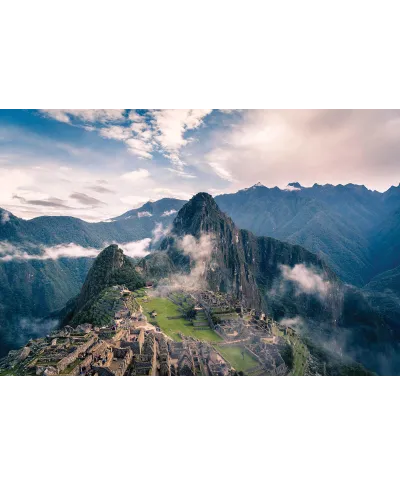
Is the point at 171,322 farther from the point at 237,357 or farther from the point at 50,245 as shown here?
the point at 50,245

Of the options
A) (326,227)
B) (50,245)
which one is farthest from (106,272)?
(326,227)

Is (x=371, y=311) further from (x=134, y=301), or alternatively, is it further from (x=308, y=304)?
Answer: (x=134, y=301)

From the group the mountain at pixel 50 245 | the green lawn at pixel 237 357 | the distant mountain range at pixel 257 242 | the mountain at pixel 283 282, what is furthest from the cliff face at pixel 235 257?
the green lawn at pixel 237 357

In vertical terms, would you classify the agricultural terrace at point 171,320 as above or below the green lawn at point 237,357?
above

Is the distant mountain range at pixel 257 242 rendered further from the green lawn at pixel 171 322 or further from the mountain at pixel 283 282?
the green lawn at pixel 171 322

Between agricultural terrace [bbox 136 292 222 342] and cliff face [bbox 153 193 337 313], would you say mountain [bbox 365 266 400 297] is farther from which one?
agricultural terrace [bbox 136 292 222 342]

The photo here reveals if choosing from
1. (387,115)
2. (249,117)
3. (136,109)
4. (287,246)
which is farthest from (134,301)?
(287,246)
